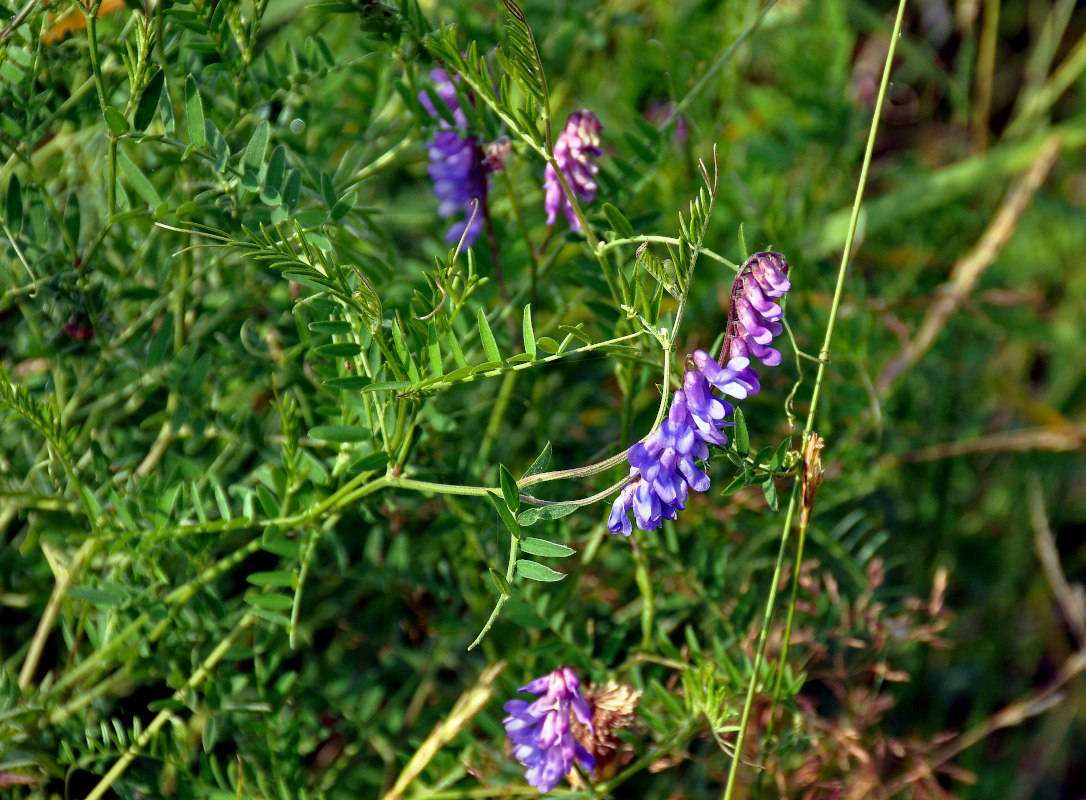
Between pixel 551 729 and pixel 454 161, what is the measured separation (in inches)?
22.9

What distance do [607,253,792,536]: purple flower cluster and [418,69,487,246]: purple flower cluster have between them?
0.36 m

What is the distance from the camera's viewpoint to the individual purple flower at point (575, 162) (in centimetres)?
93

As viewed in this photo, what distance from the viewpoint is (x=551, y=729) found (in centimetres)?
89

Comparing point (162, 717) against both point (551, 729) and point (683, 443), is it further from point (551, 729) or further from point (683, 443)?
point (683, 443)

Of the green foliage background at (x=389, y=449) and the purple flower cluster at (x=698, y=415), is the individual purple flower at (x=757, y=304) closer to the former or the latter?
the purple flower cluster at (x=698, y=415)

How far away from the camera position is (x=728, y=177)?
161 cm

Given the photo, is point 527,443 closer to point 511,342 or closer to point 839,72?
point 511,342

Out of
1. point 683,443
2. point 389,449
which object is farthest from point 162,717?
point 683,443

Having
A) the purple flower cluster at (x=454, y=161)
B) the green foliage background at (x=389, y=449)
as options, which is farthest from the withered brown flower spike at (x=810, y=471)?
the purple flower cluster at (x=454, y=161)

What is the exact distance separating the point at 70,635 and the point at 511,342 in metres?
0.56

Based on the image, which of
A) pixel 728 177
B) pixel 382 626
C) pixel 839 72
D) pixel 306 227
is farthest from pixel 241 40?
pixel 839 72

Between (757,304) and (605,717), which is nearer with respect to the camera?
(757,304)

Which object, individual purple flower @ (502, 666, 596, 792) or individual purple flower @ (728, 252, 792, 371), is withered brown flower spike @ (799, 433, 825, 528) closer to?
individual purple flower @ (728, 252, 792, 371)

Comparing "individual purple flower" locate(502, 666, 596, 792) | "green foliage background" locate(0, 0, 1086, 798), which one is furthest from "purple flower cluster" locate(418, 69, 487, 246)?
"individual purple flower" locate(502, 666, 596, 792)
